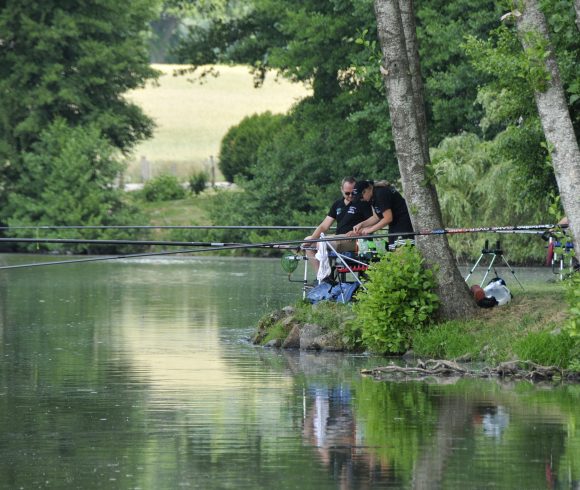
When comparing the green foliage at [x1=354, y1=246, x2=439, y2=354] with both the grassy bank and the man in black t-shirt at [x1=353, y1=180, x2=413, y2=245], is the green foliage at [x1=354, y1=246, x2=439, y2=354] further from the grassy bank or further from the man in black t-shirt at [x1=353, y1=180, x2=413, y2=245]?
the man in black t-shirt at [x1=353, y1=180, x2=413, y2=245]

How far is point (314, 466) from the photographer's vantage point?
11430mm

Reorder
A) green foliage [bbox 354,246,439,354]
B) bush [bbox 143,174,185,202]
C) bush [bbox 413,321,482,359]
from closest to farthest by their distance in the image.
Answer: bush [bbox 413,321,482,359] < green foliage [bbox 354,246,439,354] < bush [bbox 143,174,185,202]

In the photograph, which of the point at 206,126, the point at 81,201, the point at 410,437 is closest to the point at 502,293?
the point at 410,437

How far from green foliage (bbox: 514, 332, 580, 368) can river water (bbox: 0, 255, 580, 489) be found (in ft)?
2.35

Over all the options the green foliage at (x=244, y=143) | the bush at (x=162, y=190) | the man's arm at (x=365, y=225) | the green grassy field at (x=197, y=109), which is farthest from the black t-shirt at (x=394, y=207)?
the green grassy field at (x=197, y=109)

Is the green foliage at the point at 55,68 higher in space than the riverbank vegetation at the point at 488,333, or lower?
higher

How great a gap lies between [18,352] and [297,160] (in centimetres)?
3121

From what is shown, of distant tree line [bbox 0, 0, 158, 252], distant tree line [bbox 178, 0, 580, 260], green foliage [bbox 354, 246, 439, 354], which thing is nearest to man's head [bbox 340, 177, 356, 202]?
green foliage [bbox 354, 246, 439, 354]

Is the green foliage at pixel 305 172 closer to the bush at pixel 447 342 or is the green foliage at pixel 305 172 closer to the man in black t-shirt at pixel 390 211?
the man in black t-shirt at pixel 390 211

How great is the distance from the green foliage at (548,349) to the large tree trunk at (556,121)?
1.16 m

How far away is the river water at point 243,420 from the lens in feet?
36.5

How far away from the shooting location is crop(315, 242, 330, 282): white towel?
69.4 ft

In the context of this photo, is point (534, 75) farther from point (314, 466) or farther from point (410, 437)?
point (314, 466)

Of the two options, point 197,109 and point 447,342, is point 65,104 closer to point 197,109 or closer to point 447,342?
point 447,342
